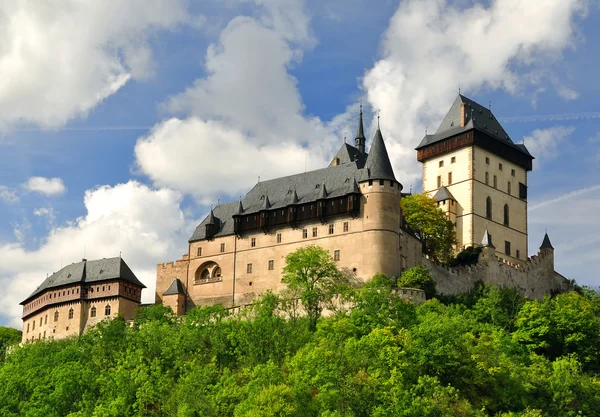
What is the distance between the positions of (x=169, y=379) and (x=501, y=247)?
108 feet

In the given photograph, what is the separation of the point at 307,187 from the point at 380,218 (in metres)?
7.70

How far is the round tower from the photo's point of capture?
77.3 m

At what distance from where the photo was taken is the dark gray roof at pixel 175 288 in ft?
279

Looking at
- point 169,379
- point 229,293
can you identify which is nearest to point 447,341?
point 169,379

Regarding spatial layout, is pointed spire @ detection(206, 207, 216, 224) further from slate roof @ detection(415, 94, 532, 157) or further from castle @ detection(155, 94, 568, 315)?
slate roof @ detection(415, 94, 532, 157)

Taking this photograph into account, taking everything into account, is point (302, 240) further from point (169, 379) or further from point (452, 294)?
point (169, 379)

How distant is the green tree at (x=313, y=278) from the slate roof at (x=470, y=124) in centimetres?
2041

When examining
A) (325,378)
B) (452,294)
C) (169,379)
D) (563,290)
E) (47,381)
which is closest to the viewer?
(325,378)

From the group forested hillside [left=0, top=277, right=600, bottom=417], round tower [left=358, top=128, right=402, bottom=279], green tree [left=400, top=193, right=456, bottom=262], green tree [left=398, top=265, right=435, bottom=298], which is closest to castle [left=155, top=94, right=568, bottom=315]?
round tower [left=358, top=128, right=402, bottom=279]

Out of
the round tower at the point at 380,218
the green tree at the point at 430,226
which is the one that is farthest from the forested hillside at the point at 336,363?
the green tree at the point at 430,226

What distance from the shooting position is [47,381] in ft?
240

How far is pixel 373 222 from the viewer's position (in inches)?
3071

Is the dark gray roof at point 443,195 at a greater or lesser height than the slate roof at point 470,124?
lesser

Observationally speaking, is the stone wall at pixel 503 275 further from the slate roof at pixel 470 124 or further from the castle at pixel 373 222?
the slate roof at pixel 470 124
